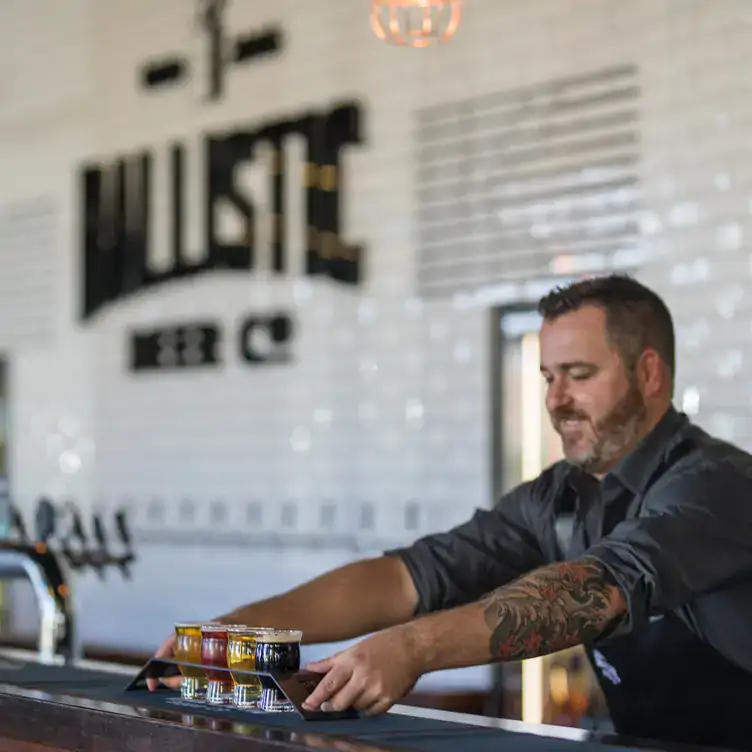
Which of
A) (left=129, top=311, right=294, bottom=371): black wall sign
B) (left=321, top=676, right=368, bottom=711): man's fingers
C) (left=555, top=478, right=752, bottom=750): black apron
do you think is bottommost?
(left=555, top=478, right=752, bottom=750): black apron

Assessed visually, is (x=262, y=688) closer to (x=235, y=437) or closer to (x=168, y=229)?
(x=235, y=437)

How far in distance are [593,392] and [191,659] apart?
2.65 ft

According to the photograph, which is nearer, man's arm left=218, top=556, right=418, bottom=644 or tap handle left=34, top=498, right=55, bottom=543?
man's arm left=218, top=556, right=418, bottom=644

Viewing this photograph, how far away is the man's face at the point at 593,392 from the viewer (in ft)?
8.13

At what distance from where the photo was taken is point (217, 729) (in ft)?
6.34

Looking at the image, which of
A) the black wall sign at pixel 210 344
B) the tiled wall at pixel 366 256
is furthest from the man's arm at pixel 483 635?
the black wall sign at pixel 210 344

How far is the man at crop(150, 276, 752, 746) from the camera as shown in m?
2.00

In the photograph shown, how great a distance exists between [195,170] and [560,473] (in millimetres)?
3471

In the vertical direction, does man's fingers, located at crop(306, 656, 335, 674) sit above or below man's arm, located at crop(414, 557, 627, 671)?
below

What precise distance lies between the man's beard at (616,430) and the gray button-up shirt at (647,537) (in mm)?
23

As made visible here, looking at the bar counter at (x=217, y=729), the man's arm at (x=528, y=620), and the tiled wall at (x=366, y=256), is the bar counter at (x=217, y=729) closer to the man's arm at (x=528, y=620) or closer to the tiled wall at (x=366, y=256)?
the man's arm at (x=528, y=620)

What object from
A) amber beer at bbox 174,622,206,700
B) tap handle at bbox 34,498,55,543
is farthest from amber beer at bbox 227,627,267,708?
tap handle at bbox 34,498,55,543

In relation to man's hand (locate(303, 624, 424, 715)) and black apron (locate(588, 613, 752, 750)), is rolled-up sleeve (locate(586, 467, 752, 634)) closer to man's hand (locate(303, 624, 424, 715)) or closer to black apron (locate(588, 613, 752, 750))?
black apron (locate(588, 613, 752, 750))

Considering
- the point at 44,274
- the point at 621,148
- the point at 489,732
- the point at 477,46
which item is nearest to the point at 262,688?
the point at 489,732
